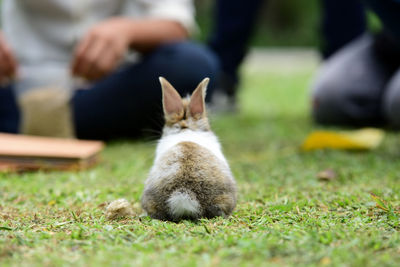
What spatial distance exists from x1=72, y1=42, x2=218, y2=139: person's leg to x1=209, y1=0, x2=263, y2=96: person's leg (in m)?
1.09

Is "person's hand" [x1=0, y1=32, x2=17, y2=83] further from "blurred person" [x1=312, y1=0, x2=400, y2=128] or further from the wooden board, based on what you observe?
"blurred person" [x1=312, y1=0, x2=400, y2=128]

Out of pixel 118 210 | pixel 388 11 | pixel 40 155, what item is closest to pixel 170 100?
pixel 118 210

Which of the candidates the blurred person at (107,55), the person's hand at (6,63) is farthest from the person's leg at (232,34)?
the person's hand at (6,63)

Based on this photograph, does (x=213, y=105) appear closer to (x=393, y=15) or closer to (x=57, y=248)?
(x=393, y=15)

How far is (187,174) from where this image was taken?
128 cm

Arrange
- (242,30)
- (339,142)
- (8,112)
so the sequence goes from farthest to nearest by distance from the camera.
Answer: (242,30) → (8,112) → (339,142)

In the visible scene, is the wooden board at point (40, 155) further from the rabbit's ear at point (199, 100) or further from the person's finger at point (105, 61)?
the rabbit's ear at point (199, 100)

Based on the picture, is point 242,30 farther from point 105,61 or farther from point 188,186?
point 188,186

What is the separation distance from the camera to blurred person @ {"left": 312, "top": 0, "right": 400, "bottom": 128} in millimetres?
3533

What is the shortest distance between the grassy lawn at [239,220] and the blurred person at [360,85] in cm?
82

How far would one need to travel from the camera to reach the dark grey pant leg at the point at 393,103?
3.19 metres

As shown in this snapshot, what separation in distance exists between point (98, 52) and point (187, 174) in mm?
1616

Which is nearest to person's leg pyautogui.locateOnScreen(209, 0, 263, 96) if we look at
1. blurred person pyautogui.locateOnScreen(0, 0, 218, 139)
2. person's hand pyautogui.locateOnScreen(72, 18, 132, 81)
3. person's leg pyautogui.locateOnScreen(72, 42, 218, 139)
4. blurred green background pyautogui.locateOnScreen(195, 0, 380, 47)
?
blurred person pyautogui.locateOnScreen(0, 0, 218, 139)

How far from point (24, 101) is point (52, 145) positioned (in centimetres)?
73
